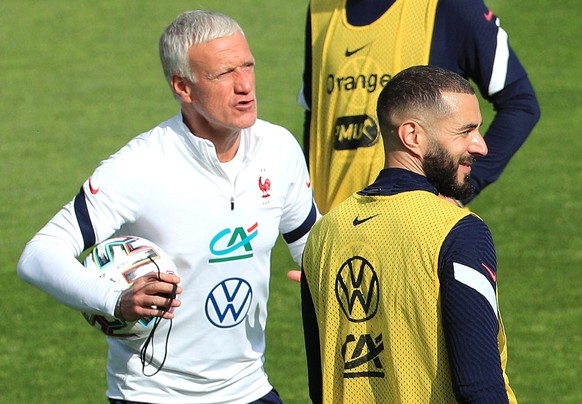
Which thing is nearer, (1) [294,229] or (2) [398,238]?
(2) [398,238]

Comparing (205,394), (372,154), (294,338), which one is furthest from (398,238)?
(294,338)

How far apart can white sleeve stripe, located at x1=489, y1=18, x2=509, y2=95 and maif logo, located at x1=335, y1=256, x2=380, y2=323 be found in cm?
199

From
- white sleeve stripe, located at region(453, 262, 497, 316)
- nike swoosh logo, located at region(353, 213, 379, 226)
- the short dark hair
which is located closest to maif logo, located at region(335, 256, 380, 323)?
nike swoosh logo, located at region(353, 213, 379, 226)

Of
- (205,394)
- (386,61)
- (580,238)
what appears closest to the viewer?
(205,394)

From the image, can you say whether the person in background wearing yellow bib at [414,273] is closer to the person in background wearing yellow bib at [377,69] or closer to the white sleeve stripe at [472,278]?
the white sleeve stripe at [472,278]

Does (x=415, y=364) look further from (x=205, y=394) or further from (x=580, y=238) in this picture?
(x=580, y=238)

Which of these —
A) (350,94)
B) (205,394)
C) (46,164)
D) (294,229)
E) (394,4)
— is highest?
(394,4)

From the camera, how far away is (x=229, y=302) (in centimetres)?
475

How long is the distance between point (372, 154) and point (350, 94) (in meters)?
0.28

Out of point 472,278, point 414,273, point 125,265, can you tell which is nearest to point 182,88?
point 125,265

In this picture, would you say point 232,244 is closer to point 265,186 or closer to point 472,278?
point 265,186

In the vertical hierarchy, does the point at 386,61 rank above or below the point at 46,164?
above

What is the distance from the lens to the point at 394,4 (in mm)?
5512

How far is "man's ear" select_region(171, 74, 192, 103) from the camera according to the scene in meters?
4.73
